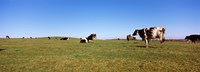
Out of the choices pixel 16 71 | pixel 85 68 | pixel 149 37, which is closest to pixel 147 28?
pixel 149 37

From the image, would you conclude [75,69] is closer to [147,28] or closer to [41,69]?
[41,69]

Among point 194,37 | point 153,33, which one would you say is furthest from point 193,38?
point 153,33

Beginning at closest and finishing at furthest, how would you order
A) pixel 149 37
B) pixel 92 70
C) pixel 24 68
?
pixel 92 70
pixel 24 68
pixel 149 37

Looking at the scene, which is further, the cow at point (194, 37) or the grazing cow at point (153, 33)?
the cow at point (194, 37)

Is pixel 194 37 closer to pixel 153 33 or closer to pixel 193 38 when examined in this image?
pixel 193 38

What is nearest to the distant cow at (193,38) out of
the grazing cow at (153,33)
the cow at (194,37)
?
the cow at (194,37)

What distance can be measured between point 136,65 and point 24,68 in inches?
304

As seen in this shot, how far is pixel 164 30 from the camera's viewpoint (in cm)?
3659

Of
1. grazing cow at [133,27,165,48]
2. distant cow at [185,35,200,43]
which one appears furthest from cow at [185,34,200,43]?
grazing cow at [133,27,165,48]

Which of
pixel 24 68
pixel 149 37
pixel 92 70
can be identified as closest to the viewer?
pixel 92 70

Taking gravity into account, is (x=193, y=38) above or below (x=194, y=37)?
below

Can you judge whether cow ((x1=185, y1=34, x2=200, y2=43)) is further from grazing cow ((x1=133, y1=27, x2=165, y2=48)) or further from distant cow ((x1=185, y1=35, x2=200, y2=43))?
grazing cow ((x1=133, y1=27, x2=165, y2=48))

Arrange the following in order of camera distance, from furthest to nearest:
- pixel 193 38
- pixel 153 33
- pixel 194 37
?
pixel 193 38, pixel 194 37, pixel 153 33

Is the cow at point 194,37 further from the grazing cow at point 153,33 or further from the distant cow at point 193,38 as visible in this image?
the grazing cow at point 153,33
